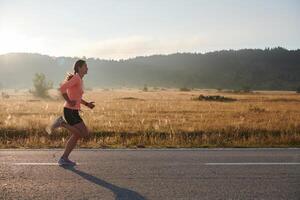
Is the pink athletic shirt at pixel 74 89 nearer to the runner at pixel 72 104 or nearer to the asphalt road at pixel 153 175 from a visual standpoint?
the runner at pixel 72 104

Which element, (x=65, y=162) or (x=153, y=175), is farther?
(x=65, y=162)

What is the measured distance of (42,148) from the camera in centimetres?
1157

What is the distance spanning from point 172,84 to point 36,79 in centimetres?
10852

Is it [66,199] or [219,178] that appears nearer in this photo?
[66,199]

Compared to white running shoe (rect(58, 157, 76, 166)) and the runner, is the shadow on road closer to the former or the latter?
white running shoe (rect(58, 157, 76, 166))

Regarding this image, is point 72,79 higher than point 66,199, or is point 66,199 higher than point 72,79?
point 72,79

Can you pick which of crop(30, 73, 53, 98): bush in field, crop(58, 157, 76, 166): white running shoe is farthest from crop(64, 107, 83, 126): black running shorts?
crop(30, 73, 53, 98): bush in field

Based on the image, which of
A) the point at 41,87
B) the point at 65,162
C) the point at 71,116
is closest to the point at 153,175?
the point at 65,162

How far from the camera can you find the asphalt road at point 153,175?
668cm

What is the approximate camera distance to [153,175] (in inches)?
314

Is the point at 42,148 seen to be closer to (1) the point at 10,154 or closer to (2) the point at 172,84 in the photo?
(1) the point at 10,154

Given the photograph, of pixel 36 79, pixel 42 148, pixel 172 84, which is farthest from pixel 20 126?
pixel 172 84

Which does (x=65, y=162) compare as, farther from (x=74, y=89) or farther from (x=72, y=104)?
(x=74, y=89)

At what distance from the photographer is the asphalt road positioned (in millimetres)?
6684
